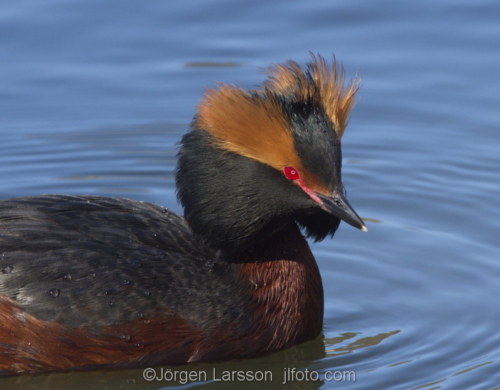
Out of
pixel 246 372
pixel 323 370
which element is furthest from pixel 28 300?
pixel 323 370

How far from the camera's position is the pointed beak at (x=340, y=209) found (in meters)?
8.51

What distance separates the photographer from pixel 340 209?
8523mm

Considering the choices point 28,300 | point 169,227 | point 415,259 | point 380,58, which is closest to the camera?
point 28,300

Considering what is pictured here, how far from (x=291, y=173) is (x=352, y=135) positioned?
4.33 m

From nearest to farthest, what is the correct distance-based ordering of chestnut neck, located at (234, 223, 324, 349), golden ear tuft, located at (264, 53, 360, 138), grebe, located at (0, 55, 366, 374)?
grebe, located at (0, 55, 366, 374) → golden ear tuft, located at (264, 53, 360, 138) → chestnut neck, located at (234, 223, 324, 349)

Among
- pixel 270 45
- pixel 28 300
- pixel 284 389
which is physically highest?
pixel 270 45

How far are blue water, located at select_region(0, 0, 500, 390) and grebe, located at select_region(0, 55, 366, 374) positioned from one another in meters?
0.30

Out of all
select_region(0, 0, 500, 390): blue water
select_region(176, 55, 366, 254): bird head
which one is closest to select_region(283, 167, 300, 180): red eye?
select_region(176, 55, 366, 254): bird head

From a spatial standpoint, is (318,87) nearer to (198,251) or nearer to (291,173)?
(291,173)

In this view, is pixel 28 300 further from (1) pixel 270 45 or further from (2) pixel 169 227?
(1) pixel 270 45

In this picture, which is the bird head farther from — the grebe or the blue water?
the blue water

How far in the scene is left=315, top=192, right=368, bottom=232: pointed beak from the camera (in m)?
8.51

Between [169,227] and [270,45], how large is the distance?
5428 mm

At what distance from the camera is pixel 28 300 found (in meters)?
8.50
